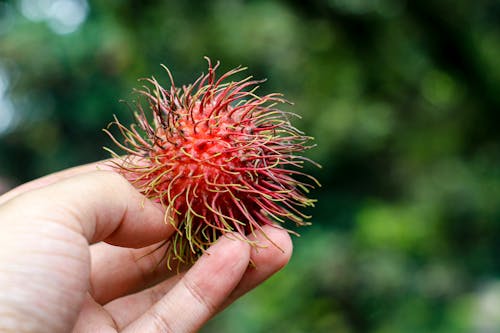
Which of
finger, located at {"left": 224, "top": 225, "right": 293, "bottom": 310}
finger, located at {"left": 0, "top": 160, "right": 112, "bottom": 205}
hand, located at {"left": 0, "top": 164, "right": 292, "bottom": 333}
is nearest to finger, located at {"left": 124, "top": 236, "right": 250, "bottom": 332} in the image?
hand, located at {"left": 0, "top": 164, "right": 292, "bottom": 333}

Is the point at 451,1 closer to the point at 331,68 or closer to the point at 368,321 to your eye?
the point at 331,68

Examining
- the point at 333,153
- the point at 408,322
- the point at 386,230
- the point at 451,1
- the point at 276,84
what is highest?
the point at 451,1

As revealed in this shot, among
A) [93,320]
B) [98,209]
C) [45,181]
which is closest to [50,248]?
[98,209]

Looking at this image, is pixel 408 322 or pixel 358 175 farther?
pixel 358 175

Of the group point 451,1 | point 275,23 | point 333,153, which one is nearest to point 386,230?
point 333,153

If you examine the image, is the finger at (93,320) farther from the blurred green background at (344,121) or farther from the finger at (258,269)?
the blurred green background at (344,121)

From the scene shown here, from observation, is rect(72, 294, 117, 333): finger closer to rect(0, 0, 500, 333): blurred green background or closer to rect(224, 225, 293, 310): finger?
rect(224, 225, 293, 310): finger

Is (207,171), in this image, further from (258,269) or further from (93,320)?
(93,320)
